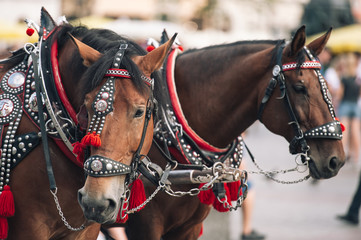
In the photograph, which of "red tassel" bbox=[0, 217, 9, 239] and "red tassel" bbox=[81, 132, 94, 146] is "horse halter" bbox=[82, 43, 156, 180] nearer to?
"red tassel" bbox=[81, 132, 94, 146]

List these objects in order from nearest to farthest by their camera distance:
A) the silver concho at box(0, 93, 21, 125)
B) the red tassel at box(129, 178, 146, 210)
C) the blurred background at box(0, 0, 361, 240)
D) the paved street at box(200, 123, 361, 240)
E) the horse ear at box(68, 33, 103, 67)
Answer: the horse ear at box(68, 33, 103, 67)
the silver concho at box(0, 93, 21, 125)
the red tassel at box(129, 178, 146, 210)
the paved street at box(200, 123, 361, 240)
the blurred background at box(0, 0, 361, 240)

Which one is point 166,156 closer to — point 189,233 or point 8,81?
point 189,233

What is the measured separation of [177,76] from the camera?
362 centimetres

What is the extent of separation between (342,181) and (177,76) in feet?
20.5

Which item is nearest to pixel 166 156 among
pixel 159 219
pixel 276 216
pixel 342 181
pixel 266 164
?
pixel 159 219

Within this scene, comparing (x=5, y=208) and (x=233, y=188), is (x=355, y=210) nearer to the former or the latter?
(x=233, y=188)

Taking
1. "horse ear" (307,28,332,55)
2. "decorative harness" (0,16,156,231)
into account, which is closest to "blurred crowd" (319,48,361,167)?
"horse ear" (307,28,332,55)

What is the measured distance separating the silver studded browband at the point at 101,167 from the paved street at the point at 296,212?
3.10 metres

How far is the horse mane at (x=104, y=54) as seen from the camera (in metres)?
2.63

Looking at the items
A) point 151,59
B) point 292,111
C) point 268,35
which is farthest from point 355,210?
point 268,35

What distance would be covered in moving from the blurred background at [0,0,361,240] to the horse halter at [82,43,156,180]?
848mm

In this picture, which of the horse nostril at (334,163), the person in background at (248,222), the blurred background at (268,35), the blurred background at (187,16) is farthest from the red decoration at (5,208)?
the person in background at (248,222)

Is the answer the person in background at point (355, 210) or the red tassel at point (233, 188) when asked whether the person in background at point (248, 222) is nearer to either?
Result: the person in background at point (355, 210)

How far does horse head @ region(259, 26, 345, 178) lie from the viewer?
128 inches
